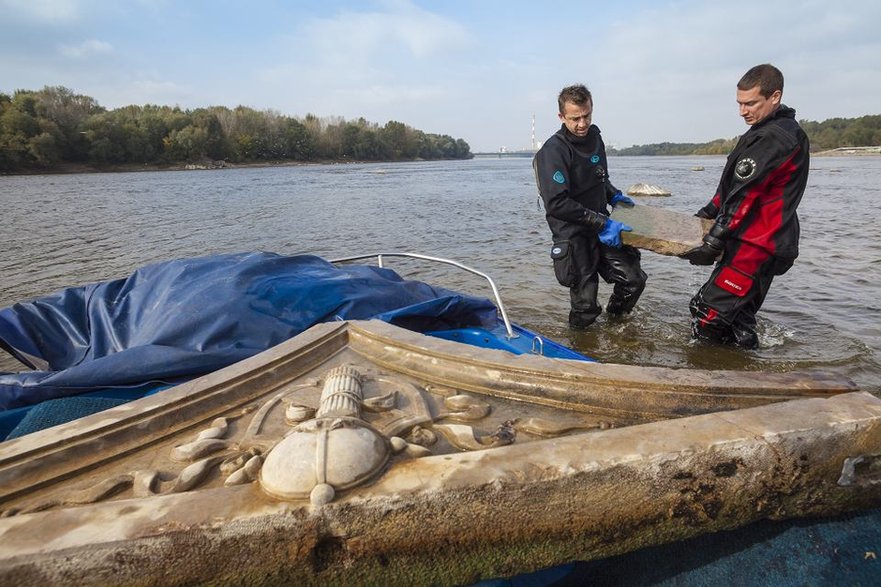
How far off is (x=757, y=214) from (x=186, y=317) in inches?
168

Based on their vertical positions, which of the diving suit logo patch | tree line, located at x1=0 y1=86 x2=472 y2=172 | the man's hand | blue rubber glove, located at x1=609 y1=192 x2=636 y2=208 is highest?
tree line, located at x1=0 y1=86 x2=472 y2=172

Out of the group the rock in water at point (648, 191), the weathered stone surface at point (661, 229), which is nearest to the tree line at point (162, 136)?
the rock in water at point (648, 191)

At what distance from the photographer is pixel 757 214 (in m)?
3.81

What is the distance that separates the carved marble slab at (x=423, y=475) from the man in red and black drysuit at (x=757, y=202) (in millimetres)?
2074

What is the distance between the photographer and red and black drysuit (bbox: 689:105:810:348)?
3.57 metres

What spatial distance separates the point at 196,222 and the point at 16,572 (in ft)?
53.8

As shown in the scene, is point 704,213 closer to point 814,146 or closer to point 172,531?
point 172,531

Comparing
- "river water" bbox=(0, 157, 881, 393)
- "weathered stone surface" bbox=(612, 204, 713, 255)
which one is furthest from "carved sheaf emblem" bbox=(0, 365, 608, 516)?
"river water" bbox=(0, 157, 881, 393)

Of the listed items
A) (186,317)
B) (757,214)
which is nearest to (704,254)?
(757,214)

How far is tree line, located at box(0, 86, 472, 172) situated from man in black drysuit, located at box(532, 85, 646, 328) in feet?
195

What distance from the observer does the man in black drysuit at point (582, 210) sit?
419 cm

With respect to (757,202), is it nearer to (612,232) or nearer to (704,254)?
(704,254)

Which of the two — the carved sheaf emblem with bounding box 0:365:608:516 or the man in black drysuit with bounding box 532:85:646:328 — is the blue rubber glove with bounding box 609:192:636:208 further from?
the carved sheaf emblem with bounding box 0:365:608:516

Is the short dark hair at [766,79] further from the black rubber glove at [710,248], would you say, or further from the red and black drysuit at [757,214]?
the black rubber glove at [710,248]
